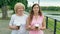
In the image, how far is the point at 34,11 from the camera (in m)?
4.51

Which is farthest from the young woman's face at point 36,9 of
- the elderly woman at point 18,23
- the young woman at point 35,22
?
the elderly woman at point 18,23

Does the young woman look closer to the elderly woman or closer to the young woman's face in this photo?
→ the young woman's face

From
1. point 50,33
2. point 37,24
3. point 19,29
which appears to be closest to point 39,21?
point 37,24

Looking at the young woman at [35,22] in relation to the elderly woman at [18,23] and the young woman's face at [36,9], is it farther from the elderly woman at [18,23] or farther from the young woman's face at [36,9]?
the elderly woman at [18,23]

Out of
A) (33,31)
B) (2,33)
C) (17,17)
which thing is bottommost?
(2,33)

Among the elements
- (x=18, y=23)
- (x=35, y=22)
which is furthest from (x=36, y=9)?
(x=18, y=23)

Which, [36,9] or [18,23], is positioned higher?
[36,9]

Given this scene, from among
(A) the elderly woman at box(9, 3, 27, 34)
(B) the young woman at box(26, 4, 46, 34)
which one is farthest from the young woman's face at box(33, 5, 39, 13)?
(A) the elderly woman at box(9, 3, 27, 34)

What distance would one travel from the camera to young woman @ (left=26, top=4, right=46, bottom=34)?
4.43 meters

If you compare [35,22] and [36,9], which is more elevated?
[36,9]

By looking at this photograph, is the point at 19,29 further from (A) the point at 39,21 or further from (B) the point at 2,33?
(B) the point at 2,33

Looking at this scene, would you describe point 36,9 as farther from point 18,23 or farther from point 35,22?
point 18,23

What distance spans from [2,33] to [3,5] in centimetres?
1002

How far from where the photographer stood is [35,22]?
14.8 feet
